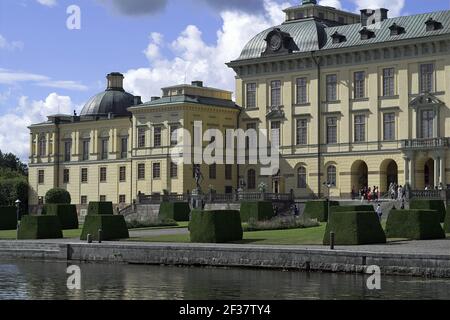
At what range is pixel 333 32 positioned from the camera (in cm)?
6844

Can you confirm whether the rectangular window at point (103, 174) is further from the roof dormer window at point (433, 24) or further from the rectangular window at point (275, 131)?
the roof dormer window at point (433, 24)

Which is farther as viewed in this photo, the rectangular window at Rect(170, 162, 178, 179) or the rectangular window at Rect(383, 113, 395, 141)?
the rectangular window at Rect(170, 162, 178, 179)

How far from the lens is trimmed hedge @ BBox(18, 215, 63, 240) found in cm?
4738

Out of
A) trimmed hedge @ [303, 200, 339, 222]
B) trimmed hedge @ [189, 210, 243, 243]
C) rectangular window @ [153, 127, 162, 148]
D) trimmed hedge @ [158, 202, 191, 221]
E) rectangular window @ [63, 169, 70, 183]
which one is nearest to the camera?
trimmed hedge @ [189, 210, 243, 243]

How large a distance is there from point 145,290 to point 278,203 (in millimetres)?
32927

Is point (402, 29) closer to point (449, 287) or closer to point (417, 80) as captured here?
point (417, 80)

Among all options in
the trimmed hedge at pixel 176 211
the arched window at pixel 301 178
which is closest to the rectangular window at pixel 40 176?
the arched window at pixel 301 178

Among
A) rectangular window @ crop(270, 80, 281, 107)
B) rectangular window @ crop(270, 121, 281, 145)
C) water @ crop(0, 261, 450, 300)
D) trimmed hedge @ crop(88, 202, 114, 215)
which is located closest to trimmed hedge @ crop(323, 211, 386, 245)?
water @ crop(0, 261, 450, 300)

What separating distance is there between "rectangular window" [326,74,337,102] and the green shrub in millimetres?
23229

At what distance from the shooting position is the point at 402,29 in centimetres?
6419

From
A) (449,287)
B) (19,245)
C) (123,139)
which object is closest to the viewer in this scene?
(449,287)

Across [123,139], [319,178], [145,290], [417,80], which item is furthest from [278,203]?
[145,290]

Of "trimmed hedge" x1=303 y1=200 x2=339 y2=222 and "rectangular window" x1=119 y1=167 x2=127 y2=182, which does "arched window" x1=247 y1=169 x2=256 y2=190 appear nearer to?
"rectangular window" x1=119 y1=167 x2=127 y2=182
